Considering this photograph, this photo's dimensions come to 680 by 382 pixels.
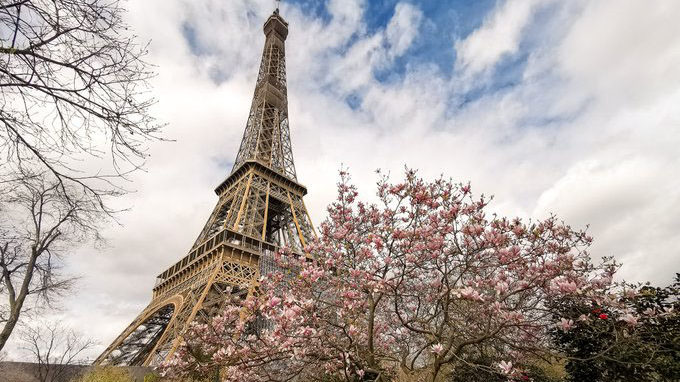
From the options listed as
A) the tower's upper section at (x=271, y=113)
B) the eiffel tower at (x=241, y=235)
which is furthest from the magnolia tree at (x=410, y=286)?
the tower's upper section at (x=271, y=113)

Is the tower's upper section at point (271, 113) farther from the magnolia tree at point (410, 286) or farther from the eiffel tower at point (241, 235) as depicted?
the magnolia tree at point (410, 286)

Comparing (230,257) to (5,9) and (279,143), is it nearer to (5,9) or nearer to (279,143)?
(279,143)

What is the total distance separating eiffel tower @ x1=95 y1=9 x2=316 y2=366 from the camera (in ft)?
63.5

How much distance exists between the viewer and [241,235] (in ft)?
75.4

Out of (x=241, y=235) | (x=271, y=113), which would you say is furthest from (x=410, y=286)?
(x=271, y=113)

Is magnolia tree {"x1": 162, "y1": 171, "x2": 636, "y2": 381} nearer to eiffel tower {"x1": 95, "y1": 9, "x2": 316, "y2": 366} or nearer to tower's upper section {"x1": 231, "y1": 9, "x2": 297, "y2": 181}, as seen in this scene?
eiffel tower {"x1": 95, "y1": 9, "x2": 316, "y2": 366}

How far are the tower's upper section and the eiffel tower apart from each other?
0.34ft

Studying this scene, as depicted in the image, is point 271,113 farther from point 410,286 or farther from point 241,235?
point 410,286

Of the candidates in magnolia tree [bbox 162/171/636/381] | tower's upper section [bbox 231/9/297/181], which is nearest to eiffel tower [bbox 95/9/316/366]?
tower's upper section [bbox 231/9/297/181]

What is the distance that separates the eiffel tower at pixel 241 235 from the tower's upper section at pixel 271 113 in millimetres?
104

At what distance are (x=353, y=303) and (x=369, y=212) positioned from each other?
1.83 metres

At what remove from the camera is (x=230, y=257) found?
70.9 ft

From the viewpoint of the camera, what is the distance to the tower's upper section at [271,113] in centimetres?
3178

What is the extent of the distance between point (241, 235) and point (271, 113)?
56.3 ft
